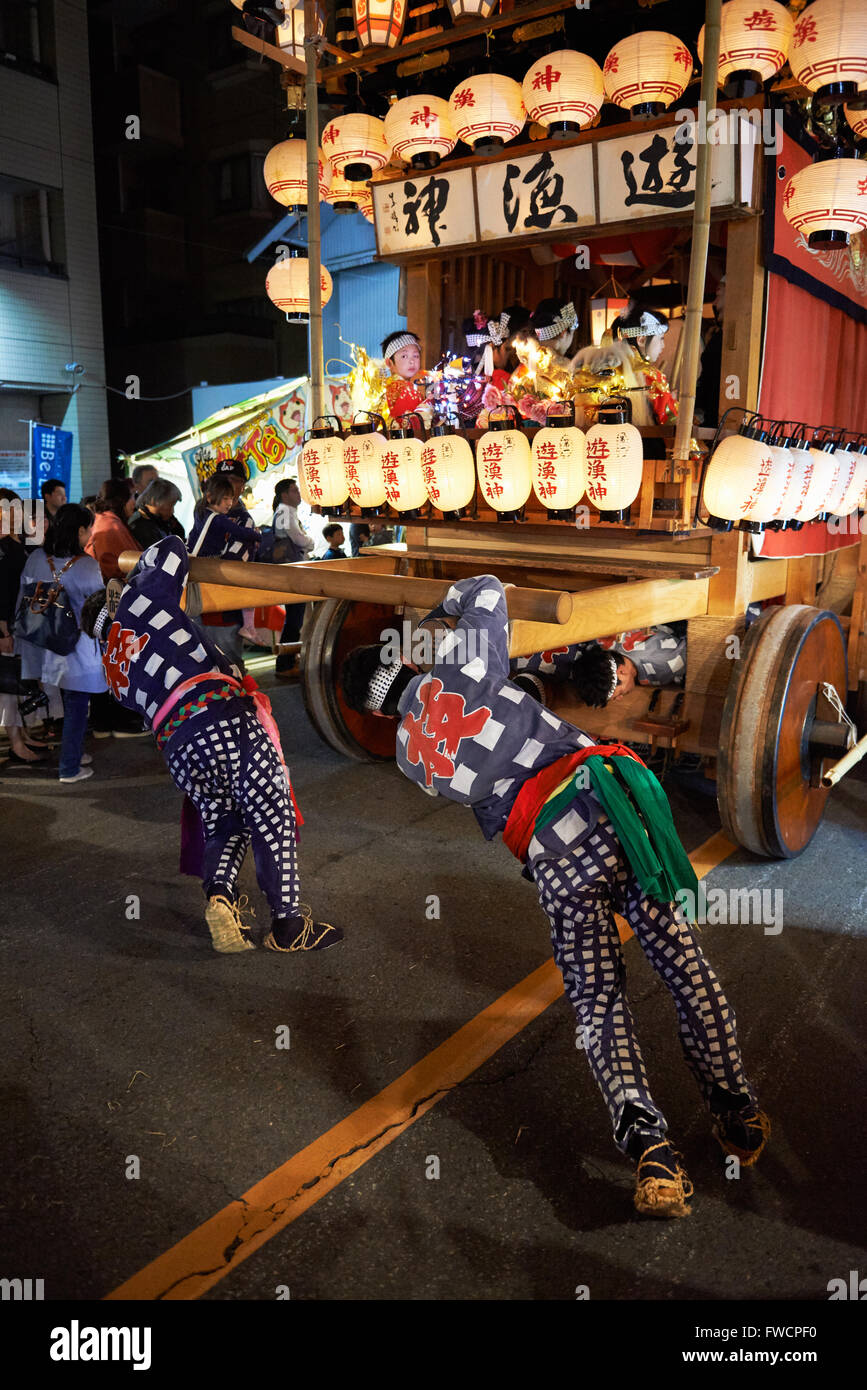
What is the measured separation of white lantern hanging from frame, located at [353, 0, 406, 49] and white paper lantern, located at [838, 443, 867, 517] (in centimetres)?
377

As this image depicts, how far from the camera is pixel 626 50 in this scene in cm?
471

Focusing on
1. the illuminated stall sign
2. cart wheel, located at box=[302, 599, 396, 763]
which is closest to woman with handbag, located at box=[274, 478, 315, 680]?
cart wheel, located at box=[302, 599, 396, 763]

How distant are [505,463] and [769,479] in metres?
1.39

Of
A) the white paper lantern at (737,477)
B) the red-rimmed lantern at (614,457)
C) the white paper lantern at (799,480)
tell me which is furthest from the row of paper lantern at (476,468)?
the white paper lantern at (799,480)

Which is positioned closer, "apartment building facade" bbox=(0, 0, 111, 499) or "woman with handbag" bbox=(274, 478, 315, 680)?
"woman with handbag" bbox=(274, 478, 315, 680)

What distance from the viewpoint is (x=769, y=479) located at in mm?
4551

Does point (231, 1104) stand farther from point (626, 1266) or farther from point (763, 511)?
point (763, 511)

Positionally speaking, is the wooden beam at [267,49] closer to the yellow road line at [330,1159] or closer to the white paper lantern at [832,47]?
the white paper lantern at [832,47]

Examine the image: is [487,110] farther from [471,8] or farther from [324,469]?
[324,469]

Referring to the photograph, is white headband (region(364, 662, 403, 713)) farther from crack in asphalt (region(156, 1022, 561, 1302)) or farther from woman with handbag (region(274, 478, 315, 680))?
woman with handbag (region(274, 478, 315, 680))

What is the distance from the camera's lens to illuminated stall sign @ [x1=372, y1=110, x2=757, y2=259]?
15.5 ft

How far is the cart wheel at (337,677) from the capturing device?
6488 millimetres

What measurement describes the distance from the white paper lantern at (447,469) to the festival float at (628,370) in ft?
0.06

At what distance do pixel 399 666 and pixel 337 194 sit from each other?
396 cm
